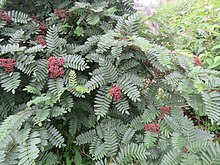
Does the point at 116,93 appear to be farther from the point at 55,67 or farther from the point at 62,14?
the point at 62,14

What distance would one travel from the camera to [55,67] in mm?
1370

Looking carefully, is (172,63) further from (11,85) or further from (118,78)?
(11,85)

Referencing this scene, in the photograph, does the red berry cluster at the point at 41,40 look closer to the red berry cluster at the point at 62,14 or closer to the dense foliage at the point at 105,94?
the dense foliage at the point at 105,94

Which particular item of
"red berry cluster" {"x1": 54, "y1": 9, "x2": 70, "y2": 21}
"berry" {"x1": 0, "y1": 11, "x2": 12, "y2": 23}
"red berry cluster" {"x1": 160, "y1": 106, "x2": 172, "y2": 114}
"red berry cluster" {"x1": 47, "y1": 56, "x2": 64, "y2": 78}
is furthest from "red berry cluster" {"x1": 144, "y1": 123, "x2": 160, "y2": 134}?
"berry" {"x1": 0, "y1": 11, "x2": 12, "y2": 23}

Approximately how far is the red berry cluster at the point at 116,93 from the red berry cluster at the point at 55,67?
0.34m

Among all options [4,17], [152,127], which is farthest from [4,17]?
[152,127]

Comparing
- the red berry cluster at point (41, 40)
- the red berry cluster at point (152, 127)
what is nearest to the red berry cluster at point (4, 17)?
the red berry cluster at point (41, 40)

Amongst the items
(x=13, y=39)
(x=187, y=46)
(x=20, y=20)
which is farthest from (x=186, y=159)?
(x=187, y=46)

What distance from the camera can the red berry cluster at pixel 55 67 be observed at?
1.37 meters

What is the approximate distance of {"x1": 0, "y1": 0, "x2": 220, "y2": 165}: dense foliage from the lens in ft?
4.09

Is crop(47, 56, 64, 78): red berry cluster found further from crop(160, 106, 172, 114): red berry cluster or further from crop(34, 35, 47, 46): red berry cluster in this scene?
crop(160, 106, 172, 114): red berry cluster

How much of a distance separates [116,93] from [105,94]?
0.08 m

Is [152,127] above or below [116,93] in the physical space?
below

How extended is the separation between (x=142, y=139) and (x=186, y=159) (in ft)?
1.09
